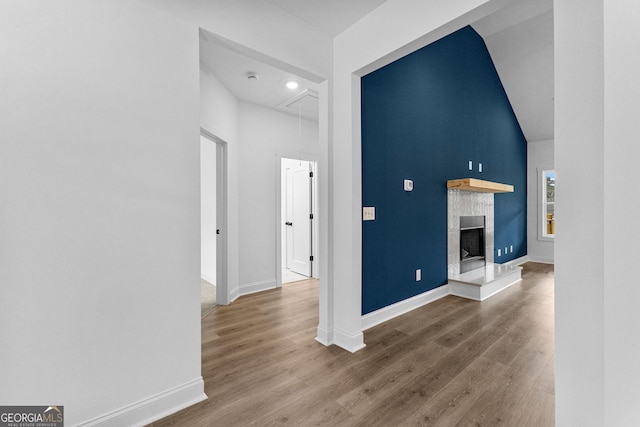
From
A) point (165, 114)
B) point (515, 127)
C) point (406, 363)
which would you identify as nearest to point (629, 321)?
point (406, 363)

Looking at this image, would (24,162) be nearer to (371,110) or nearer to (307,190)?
(371,110)

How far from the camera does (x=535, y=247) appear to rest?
6332mm

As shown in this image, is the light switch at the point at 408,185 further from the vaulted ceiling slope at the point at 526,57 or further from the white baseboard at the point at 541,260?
the white baseboard at the point at 541,260

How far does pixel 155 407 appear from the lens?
1.55 metres

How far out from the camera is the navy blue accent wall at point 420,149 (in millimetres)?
2818

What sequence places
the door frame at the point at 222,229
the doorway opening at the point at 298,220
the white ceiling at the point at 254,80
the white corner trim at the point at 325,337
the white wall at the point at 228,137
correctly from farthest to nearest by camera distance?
the doorway opening at the point at 298,220 < the door frame at the point at 222,229 < the white wall at the point at 228,137 < the white ceiling at the point at 254,80 < the white corner trim at the point at 325,337

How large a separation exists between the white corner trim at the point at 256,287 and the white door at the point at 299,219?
1.00m

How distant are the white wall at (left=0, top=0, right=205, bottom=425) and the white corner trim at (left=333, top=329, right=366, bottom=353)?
115 cm

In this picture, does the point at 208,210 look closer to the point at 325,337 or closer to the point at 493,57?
the point at 325,337

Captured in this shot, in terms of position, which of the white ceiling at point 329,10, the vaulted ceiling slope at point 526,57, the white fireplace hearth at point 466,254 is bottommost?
the white fireplace hearth at point 466,254

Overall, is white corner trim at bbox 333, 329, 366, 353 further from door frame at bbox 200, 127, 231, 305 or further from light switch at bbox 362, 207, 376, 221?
door frame at bbox 200, 127, 231, 305

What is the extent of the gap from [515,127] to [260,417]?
6937 mm

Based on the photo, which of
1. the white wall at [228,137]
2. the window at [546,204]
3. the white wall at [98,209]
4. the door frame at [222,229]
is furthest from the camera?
the window at [546,204]

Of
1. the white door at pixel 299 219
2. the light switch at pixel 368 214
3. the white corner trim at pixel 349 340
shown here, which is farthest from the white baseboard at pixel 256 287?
the light switch at pixel 368 214
